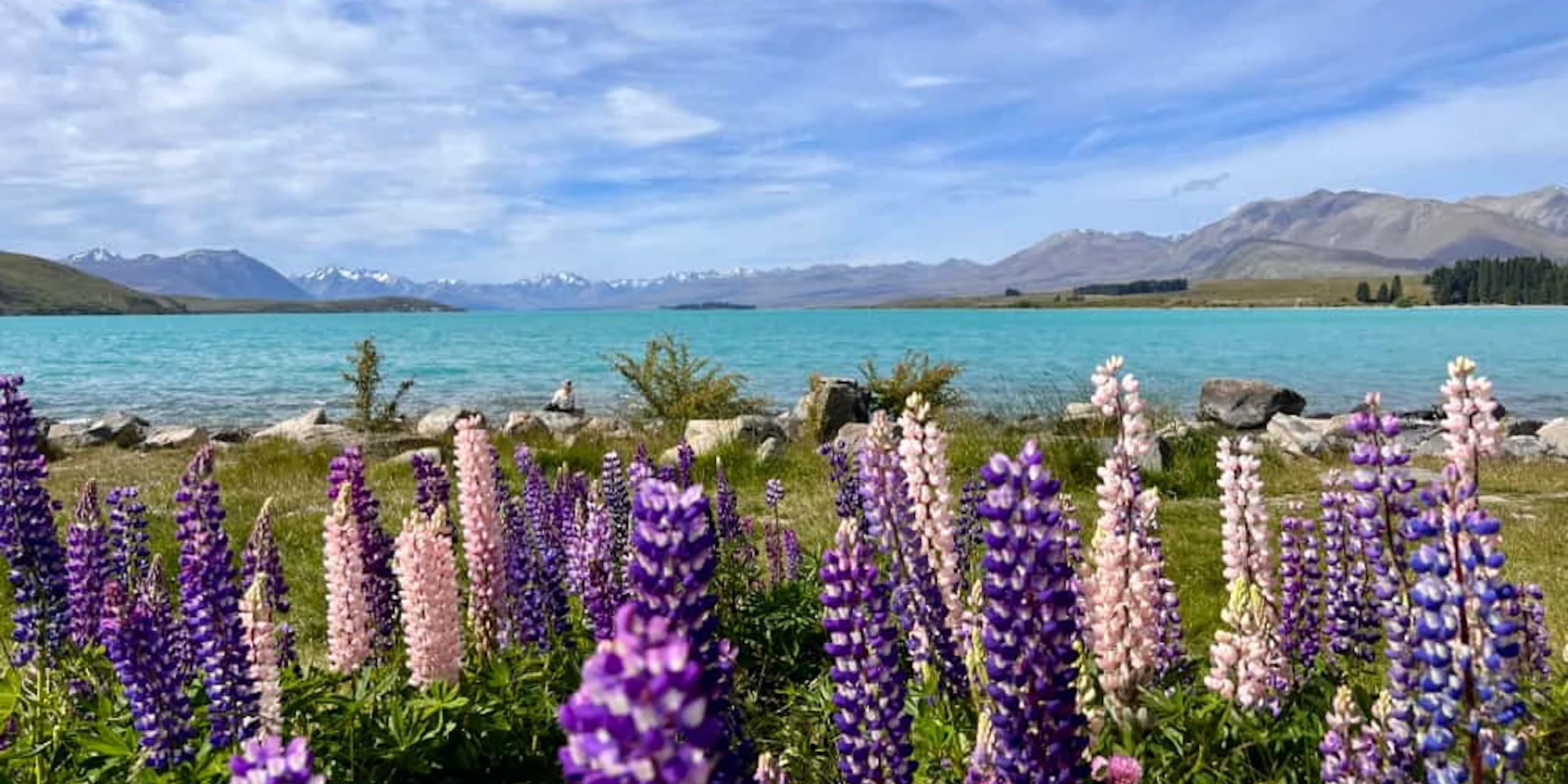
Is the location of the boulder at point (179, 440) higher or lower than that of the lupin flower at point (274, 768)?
lower

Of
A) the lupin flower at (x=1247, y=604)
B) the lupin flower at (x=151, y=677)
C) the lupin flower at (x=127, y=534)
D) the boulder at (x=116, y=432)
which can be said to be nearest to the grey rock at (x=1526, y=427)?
the lupin flower at (x=1247, y=604)

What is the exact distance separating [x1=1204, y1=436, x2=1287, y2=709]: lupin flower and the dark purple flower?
366 cm

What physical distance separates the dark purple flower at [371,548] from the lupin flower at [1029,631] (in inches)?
123

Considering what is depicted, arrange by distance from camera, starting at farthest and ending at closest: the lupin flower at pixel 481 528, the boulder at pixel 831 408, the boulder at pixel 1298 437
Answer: the boulder at pixel 831 408, the boulder at pixel 1298 437, the lupin flower at pixel 481 528

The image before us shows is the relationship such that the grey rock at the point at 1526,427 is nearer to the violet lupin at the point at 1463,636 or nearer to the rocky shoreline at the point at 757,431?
the rocky shoreline at the point at 757,431

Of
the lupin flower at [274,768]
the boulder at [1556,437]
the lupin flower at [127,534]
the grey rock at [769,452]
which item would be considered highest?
the lupin flower at [274,768]

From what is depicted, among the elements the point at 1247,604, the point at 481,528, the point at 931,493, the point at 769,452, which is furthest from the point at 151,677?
the point at 769,452

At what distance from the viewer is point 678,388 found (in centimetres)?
2528

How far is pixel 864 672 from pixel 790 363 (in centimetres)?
6682

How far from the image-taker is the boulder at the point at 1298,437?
21094mm

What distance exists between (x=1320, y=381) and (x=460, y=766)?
55.1 m

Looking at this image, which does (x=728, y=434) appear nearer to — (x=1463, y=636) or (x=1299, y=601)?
(x=1299, y=601)

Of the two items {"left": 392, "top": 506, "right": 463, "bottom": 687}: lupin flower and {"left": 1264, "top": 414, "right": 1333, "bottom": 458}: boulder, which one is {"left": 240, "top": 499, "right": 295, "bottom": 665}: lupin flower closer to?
{"left": 392, "top": 506, "right": 463, "bottom": 687}: lupin flower

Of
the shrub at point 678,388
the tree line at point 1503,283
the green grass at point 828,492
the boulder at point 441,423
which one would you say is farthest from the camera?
the tree line at point 1503,283
